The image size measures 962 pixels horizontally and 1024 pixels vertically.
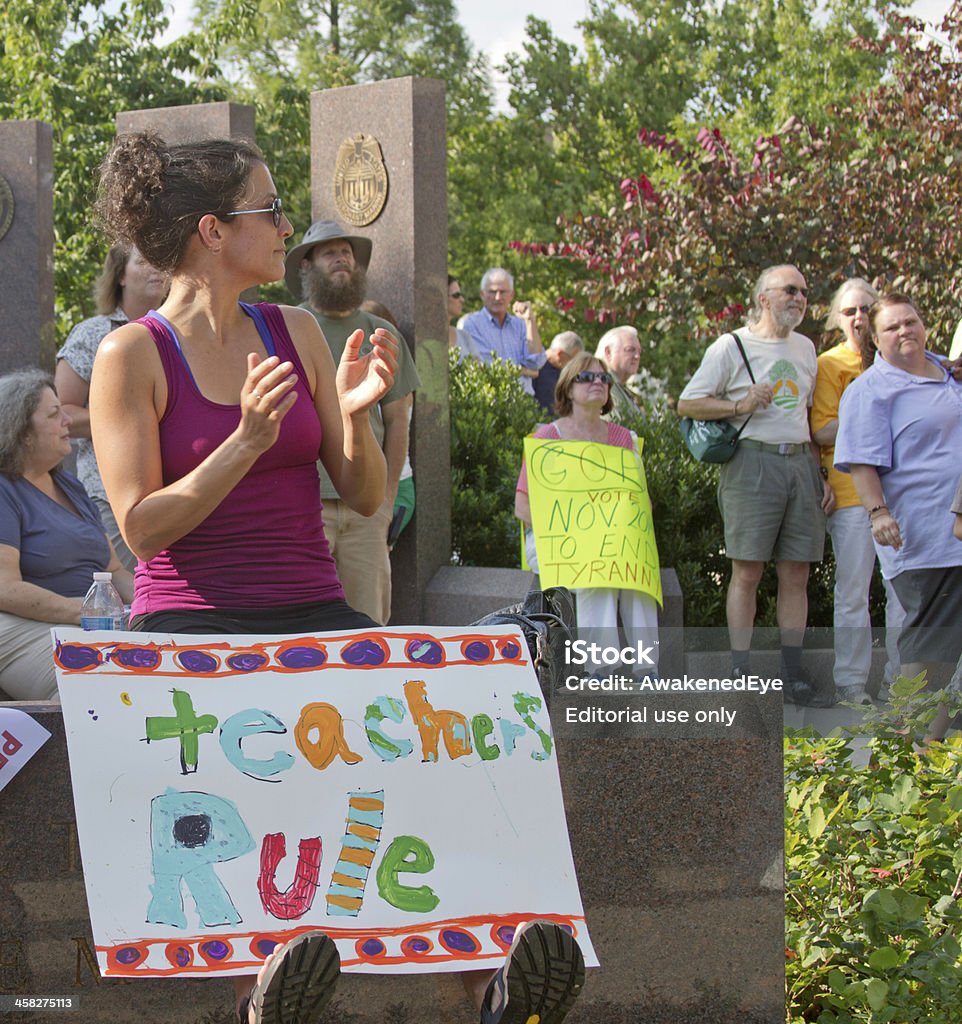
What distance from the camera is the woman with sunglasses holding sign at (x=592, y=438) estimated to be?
24.0ft

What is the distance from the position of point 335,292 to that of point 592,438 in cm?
150

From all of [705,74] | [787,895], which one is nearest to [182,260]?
[787,895]

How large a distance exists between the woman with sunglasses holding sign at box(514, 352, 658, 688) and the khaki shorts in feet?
1.73

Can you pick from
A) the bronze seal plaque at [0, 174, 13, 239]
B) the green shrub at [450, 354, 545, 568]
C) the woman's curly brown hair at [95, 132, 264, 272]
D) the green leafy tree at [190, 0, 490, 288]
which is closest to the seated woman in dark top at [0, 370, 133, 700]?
the woman's curly brown hair at [95, 132, 264, 272]

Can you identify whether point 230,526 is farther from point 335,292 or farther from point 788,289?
point 788,289

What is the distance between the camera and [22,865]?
3.13 metres

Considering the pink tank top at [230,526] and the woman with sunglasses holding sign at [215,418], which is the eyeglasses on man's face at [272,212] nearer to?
the woman with sunglasses holding sign at [215,418]

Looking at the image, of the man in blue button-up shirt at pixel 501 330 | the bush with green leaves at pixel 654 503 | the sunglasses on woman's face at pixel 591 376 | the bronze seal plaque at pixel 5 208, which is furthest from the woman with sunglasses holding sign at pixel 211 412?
the man in blue button-up shirt at pixel 501 330

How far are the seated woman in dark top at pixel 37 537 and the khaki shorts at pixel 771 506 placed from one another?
333 centimetres

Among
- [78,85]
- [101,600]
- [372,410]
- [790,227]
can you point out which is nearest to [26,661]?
[101,600]

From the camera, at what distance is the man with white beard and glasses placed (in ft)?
24.4

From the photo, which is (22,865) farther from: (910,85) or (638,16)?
(638,16)

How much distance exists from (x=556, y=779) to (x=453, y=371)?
6.98 metres

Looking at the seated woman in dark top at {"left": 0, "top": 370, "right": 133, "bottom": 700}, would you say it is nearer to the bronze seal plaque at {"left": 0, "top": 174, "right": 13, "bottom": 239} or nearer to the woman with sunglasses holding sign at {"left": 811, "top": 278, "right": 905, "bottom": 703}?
the woman with sunglasses holding sign at {"left": 811, "top": 278, "right": 905, "bottom": 703}
